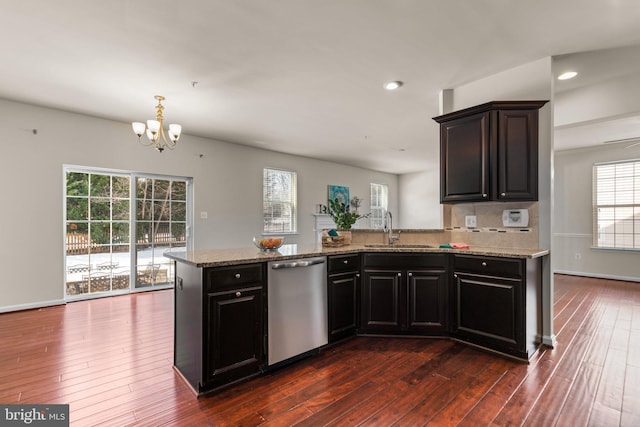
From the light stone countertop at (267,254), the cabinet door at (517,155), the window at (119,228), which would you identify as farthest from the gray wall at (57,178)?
the cabinet door at (517,155)

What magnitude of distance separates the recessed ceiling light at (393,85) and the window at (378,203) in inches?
226

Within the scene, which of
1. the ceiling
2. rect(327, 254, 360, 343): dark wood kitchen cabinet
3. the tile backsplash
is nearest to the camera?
the ceiling

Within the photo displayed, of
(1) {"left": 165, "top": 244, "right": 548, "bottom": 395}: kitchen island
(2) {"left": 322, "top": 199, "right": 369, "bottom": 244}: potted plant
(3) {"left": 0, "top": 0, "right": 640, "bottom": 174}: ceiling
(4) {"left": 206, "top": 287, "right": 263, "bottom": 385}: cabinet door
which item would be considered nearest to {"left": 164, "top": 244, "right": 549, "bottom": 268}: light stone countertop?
(1) {"left": 165, "top": 244, "right": 548, "bottom": 395}: kitchen island

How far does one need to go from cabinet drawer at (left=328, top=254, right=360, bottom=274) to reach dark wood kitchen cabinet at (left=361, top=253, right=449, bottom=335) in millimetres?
104

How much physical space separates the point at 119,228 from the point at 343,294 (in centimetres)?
394

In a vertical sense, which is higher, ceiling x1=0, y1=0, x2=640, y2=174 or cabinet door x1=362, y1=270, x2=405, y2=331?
ceiling x1=0, y1=0, x2=640, y2=174

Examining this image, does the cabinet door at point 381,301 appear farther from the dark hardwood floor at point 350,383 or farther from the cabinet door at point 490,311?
the cabinet door at point 490,311

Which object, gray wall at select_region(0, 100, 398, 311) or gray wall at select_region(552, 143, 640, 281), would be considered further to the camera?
gray wall at select_region(552, 143, 640, 281)

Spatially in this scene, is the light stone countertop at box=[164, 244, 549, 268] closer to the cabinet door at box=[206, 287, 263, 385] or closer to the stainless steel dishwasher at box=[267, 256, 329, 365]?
the stainless steel dishwasher at box=[267, 256, 329, 365]

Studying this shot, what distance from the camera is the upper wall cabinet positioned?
2.80 m

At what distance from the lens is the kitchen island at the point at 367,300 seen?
6.61 ft

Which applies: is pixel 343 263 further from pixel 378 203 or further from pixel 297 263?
pixel 378 203

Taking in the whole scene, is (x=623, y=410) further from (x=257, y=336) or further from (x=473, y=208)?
(x=257, y=336)

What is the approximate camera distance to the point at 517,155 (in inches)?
111
